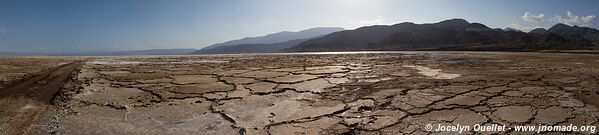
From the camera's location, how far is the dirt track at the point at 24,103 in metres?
4.23

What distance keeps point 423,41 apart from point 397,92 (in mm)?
63562

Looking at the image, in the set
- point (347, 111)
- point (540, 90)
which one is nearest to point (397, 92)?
point (347, 111)

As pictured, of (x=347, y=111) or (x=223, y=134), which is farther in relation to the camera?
(x=347, y=111)

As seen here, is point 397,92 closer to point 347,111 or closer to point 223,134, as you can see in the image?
point 347,111

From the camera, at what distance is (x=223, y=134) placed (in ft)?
12.6

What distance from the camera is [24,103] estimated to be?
215 inches

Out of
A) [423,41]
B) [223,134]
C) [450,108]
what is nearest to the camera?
[223,134]
